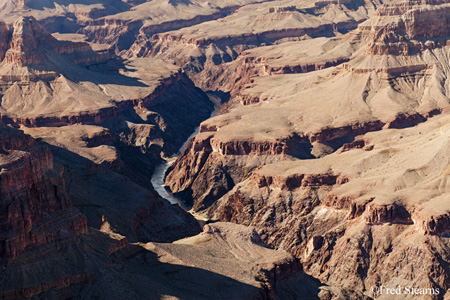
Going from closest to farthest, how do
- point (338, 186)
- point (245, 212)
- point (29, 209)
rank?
point (29, 209), point (338, 186), point (245, 212)

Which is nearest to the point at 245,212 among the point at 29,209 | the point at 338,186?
the point at 338,186

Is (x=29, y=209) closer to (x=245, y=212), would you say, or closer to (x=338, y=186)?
(x=245, y=212)

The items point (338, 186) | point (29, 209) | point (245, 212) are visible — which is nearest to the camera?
point (29, 209)

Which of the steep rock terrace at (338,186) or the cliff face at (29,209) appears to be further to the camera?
the steep rock terrace at (338,186)

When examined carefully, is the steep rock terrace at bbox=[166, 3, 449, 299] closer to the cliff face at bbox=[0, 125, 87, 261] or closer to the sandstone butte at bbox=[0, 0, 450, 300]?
the sandstone butte at bbox=[0, 0, 450, 300]

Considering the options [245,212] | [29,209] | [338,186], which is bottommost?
[245,212]

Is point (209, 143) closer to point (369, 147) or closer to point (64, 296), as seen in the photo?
point (369, 147)

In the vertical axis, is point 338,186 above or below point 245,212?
above

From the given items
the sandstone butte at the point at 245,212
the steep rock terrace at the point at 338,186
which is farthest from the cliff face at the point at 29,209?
the steep rock terrace at the point at 338,186

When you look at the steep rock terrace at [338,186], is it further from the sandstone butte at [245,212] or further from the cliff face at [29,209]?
the cliff face at [29,209]
